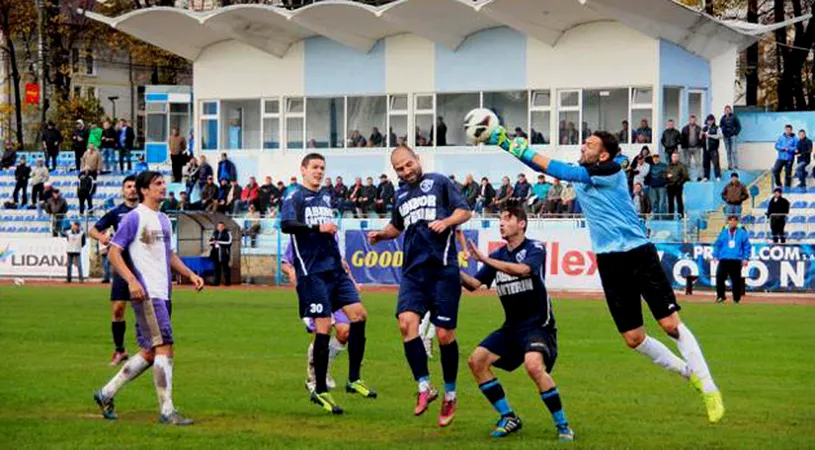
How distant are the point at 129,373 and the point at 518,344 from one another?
11.6ft

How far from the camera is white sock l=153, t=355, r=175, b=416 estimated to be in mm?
13219

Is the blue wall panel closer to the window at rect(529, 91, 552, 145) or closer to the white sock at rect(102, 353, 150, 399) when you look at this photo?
the window at rect(529, 91, 552, 145)

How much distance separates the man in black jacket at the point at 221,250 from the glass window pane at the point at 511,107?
11.4m

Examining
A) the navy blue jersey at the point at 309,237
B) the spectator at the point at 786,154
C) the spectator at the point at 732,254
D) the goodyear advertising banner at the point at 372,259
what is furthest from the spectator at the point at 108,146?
the navy blue jersey at the point at 309,237

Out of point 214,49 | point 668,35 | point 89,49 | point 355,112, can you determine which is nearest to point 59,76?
point 89,49

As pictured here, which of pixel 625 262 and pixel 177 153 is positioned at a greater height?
pixel 177 153

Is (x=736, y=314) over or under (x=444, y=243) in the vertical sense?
under

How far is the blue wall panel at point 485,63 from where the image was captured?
51469 millimetres

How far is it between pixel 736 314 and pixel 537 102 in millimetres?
22691

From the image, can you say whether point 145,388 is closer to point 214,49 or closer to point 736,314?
point 736,314

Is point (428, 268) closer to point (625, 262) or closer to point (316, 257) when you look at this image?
point (316, 257)

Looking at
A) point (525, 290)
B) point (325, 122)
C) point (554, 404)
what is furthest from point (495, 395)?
point (325, 122)

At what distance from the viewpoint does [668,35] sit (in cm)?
4788

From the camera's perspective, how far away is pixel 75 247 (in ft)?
150
